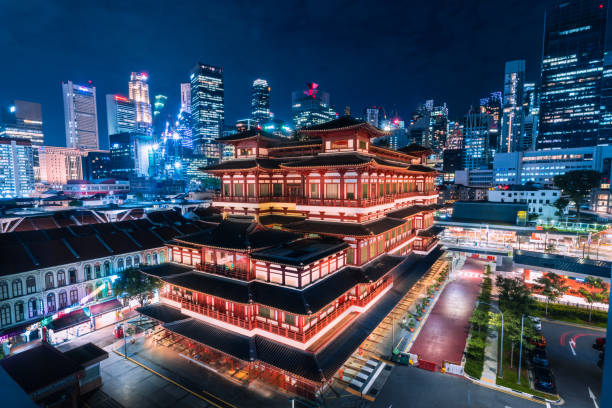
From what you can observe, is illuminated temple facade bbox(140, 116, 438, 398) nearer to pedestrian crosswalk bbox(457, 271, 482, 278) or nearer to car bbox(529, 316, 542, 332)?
car bbox(529, 316, 542, 332)

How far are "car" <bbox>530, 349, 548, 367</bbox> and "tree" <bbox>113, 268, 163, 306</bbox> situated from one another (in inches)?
1639

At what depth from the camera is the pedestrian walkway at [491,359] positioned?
2547 centimetres

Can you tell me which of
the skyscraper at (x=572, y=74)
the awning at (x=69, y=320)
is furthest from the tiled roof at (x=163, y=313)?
the skyscraper at (x=572, y=74)

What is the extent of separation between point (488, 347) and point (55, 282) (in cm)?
4975

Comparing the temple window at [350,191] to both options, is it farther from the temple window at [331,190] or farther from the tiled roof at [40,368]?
the tiled roof at [40,368]

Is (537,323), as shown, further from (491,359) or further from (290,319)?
(290,319)

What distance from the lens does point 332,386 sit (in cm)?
2373

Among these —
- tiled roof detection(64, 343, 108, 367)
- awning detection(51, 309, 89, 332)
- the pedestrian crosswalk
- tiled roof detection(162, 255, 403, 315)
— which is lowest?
the pedestrian crosswalk

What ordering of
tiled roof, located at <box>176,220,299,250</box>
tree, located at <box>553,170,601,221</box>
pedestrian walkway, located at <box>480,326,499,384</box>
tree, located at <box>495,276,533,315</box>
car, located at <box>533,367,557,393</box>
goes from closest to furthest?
car, located at <box>533,367,557,393</box> → pedestrian walkway, located at <box>480,326,499,384</box> → tiled roof, located at <box>176,220,299,250</box> → tree, located at <box>495,276,533,315</box> → tree, located at <box>553,170,601,221</box>

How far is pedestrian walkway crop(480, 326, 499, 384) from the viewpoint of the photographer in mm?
25473

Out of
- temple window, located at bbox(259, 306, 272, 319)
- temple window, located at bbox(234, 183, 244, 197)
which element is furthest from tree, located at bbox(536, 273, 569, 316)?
temple window, located at bbox(234, 183, 244, 197)

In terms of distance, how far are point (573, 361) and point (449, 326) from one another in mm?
10851

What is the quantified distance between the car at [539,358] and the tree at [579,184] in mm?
62695

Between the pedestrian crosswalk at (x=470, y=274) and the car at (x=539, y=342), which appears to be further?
the pedestrian crosswalk at (x=470, y=274)
